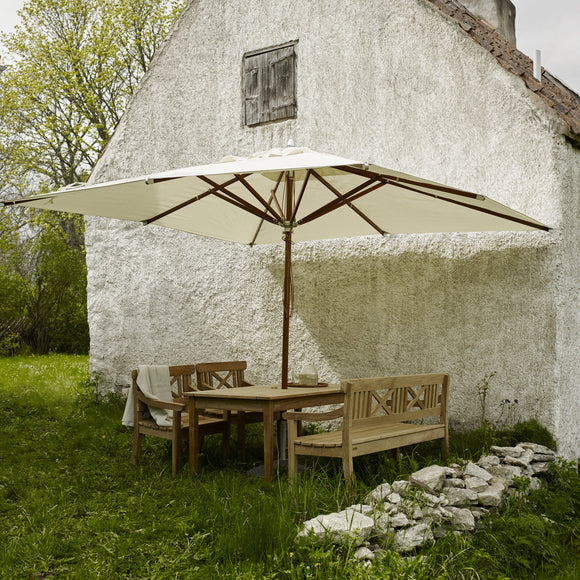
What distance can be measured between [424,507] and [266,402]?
4.61ft

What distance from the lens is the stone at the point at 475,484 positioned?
4824 millimetres

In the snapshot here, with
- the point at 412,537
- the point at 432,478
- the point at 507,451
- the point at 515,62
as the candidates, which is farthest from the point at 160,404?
the point at 515,62

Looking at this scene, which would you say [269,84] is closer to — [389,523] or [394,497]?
[394,497]

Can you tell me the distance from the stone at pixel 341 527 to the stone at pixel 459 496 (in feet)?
2.86

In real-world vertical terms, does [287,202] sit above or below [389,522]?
above

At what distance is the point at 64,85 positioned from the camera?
67.6ft

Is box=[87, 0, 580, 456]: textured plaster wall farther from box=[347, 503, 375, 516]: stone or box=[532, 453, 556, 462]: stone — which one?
box=[347, 503, 375, 516]: stone

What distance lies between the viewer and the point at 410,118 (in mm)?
7227

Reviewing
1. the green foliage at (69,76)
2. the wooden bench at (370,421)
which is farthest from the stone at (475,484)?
the green foliage at (69,76)

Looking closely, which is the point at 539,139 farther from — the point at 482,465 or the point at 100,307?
the point at 100,307

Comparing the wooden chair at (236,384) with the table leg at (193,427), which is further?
the wooden chair at (236,384)

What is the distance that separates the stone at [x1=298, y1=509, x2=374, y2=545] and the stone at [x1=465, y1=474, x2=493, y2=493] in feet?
3.76

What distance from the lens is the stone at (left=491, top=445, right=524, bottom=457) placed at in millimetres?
5689

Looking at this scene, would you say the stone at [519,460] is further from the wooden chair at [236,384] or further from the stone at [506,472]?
the wooden chair at [236,384]
